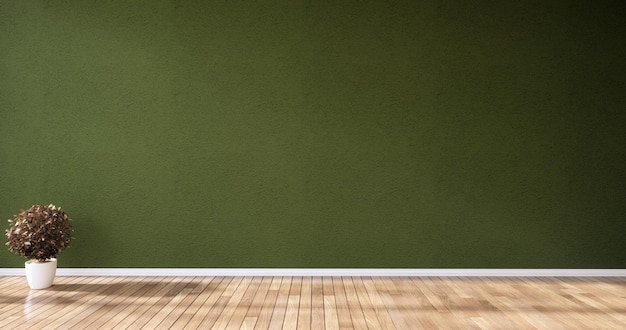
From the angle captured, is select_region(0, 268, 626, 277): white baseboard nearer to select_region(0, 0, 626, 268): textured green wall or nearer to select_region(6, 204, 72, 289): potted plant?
select_region(0, 0, 626, 268): textured green wall

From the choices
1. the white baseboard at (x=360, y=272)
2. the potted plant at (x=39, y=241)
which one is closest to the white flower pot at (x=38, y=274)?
the potted plant at (x=39, y=241)

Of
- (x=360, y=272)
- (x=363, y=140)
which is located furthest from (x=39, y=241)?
(x=363, y=140)

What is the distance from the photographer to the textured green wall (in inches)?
186

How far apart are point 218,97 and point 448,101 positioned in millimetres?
1933

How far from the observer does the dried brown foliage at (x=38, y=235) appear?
4.18 m

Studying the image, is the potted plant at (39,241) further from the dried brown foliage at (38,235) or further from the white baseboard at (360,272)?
the white baseboard at (360,272)

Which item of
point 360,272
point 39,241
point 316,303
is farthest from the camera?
point 360,272

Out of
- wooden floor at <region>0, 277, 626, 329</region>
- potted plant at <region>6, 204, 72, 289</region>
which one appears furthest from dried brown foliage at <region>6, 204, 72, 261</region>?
wooden floor at <region>0, 277, 626, 329</region>

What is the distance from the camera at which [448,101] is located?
4727 millimetres

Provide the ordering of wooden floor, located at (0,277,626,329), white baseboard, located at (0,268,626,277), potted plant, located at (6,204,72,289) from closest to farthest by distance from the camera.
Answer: wooden floor, located at (0,277,626,329) → potted plant, located at (6,204,72,289) → white baseboard, located at (0,268,626,277)

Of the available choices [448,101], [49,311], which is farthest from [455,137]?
[49,311]

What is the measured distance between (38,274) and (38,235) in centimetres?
30

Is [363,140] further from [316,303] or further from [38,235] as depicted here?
[38,235]

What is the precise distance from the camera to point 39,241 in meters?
4.17
